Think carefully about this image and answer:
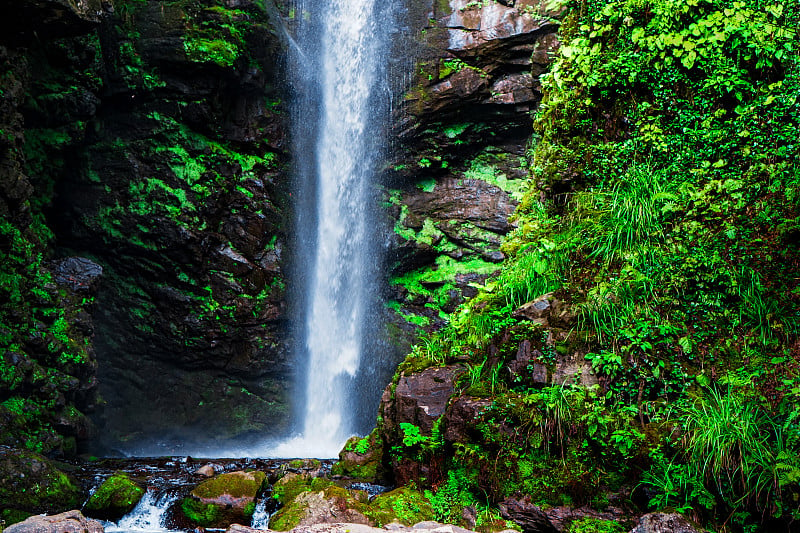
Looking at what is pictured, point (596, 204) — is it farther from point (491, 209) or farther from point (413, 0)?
point (413, 0)

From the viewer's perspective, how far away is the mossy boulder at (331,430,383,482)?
19.8 feet

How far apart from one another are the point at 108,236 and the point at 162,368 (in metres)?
3.32

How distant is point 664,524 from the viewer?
339 cm

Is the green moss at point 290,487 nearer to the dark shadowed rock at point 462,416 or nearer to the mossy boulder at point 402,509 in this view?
the mossy boulder at point 402,509

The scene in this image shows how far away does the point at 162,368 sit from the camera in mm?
12266

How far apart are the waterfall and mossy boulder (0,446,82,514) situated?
6721 millimetres

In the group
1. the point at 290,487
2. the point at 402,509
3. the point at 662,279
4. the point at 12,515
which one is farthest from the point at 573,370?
the point at 12,515

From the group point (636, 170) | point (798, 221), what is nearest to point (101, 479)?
point (636, 170)

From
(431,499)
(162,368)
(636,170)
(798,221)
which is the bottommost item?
(162,368)

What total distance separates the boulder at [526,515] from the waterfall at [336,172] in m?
9.10

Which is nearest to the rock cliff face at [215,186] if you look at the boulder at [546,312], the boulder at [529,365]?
the boulder at [546,312]

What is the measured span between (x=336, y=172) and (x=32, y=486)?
9.71 m

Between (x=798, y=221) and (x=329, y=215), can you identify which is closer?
(x=798, y=221)

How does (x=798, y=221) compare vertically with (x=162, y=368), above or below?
above
